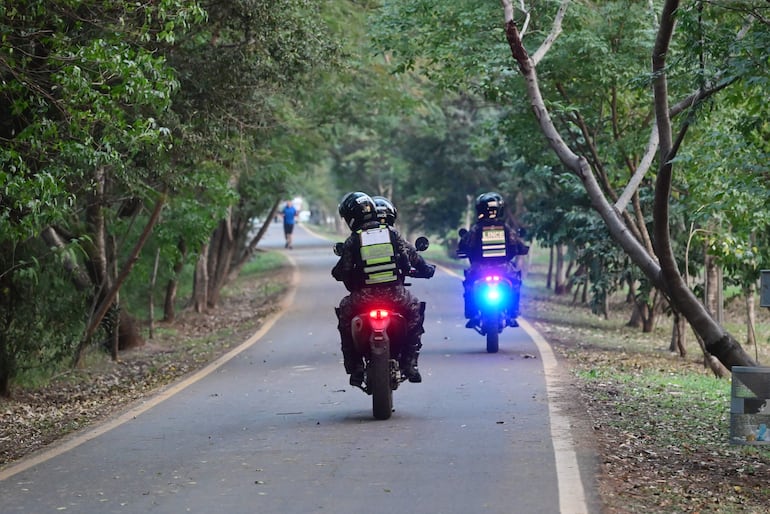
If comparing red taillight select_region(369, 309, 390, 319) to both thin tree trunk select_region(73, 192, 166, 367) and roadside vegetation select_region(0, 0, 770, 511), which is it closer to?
roadside vegetation select_region(0, 0, 770, 511)

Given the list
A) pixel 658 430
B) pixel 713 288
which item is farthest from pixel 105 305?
pixel 713 288

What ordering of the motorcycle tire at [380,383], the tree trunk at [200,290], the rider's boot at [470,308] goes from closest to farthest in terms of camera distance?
the motorcycle tire at [380,383] < the rider's boot at [470,308] < the tree trunk at [200,290]

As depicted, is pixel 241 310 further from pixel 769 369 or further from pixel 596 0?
pixel 769 369

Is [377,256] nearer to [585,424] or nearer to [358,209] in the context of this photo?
[358,209]

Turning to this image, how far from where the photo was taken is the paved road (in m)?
7.75

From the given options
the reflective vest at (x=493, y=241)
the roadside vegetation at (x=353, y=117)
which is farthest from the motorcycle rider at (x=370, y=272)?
the reflective vest at (x=493, y=241)

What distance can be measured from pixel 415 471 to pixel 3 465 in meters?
3.44

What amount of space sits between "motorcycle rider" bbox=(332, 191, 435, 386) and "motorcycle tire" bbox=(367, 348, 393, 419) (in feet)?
1.10

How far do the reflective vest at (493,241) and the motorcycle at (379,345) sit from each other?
18.9ft

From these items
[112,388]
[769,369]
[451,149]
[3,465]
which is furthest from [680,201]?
[451,149]

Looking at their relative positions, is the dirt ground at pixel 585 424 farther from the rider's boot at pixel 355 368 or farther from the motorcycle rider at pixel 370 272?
the rider's boot at pixel 355 368

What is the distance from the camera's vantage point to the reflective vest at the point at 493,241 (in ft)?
54.7

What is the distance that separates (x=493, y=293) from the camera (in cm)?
1670

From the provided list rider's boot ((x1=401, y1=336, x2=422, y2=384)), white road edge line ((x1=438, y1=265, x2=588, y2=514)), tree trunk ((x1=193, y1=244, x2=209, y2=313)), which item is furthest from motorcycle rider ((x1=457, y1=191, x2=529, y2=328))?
tree trunk ((x1=193, y1=244, x2=209, y2=313))
